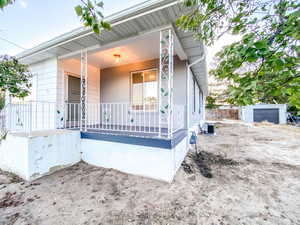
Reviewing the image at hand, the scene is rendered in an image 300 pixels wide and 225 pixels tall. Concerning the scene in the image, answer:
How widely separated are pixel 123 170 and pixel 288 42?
3.37 m

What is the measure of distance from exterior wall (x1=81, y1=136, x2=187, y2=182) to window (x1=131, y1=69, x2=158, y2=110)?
2044 millimetres

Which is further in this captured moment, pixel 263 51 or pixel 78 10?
pixel 78 10

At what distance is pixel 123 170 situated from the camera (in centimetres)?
321

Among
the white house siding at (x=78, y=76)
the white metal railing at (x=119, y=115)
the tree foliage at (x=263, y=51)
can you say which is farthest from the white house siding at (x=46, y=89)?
the tree foliage at (x=263, y=51)

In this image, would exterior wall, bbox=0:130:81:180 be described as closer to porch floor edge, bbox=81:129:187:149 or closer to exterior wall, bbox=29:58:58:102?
porch floor edge, bbox=81:129:187:149

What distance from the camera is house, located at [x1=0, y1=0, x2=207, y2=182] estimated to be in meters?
2.84

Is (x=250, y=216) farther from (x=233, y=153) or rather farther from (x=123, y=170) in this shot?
(x=233, y=153)

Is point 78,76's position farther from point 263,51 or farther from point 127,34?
point 263,51

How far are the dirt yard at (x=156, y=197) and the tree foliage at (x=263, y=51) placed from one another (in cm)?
171

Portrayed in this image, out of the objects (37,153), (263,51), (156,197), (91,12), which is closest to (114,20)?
(91,12)

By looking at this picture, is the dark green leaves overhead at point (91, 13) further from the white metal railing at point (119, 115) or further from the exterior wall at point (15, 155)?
the white metal railing at point (119, 115)

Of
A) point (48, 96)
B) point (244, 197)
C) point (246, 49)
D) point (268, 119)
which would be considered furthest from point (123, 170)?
point (268, 119)

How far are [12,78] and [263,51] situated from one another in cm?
461

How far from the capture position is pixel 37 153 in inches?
117
